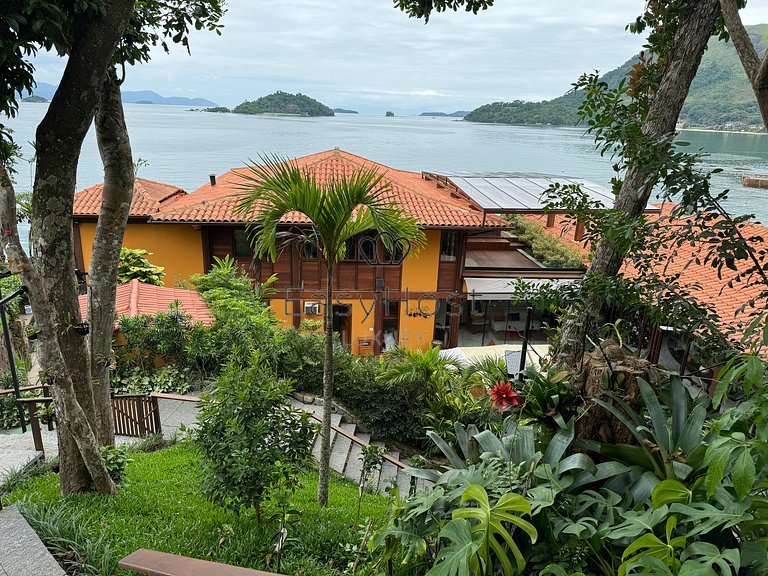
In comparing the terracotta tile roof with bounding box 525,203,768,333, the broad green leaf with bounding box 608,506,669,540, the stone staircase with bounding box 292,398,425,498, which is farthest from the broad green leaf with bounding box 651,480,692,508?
the terracotta tile roof with bounding box 525,203,768,333

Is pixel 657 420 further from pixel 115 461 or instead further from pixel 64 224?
pixel 115 461

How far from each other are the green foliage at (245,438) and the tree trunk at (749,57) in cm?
317

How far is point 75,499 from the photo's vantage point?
358 cm

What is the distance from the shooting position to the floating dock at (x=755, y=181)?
18834mm

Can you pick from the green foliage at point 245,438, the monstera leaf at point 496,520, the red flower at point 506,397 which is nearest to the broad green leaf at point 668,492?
the monstera leaf at point 496,520

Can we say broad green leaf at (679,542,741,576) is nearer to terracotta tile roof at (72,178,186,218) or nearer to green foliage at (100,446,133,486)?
green foliage at (100,446,133,486)

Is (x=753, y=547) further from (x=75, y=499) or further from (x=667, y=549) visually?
(x=75, y=499)

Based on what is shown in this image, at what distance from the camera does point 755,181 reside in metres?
19.6

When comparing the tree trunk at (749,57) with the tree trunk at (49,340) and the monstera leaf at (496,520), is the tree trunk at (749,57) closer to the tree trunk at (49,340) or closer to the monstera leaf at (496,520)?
the monstera leaf at (496,520)

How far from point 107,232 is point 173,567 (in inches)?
117

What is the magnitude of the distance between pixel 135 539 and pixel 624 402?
2975 mm

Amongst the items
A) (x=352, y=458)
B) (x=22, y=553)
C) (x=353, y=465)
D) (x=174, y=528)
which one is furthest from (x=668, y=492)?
(x=352, y=458)

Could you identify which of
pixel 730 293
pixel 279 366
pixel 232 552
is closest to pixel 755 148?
pixel 730 293

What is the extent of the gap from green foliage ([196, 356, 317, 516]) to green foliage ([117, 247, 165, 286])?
8.85 meters
